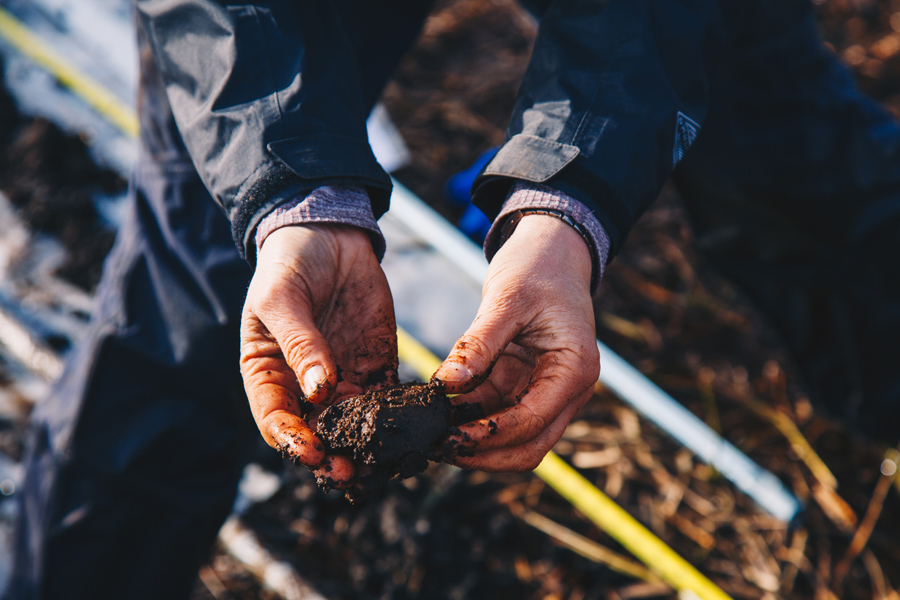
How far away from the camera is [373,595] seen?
1.96m

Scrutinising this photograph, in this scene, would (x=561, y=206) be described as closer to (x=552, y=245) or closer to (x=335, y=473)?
(x=552, y=245)

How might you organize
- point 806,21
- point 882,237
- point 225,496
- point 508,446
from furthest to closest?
1. point 882,237
2. point 806,21
3. point 225,496
4. point 508,446

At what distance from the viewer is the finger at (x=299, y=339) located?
1124mm

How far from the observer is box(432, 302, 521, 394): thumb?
3.62 ft

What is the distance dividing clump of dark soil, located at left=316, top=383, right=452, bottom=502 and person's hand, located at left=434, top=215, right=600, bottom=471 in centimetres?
Answer: 5

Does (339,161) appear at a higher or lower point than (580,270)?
higher

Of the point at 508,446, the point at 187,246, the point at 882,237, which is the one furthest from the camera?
the point at 882,237

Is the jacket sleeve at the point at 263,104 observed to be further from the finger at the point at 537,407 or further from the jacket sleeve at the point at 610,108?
the finger at the point at 537,407

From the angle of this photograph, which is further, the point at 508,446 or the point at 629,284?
the point at 629,284

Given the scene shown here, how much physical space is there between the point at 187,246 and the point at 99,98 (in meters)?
2.05

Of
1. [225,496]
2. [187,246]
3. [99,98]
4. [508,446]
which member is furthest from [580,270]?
[99,98]

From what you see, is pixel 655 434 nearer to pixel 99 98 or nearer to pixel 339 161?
pixel 339 161

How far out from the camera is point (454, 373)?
3.59ft

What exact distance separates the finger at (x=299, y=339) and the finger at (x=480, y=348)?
0.22m
